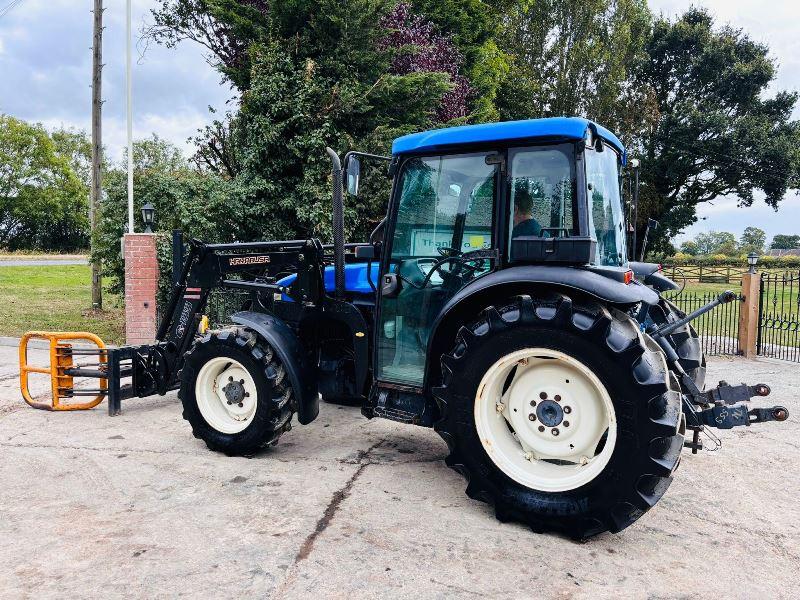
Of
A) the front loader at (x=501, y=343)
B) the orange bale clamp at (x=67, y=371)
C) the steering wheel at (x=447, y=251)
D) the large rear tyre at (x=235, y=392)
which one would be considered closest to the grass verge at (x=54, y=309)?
the orange bale clamp at (x=67, y=371)

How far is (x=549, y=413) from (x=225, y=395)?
2527mm

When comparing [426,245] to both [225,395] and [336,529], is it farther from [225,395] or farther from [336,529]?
[225,395]

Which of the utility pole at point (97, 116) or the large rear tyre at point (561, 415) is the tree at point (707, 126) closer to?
the utility pole at point (97, 116)

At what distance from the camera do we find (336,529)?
11.3 ft

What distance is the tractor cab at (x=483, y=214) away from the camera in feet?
11.9

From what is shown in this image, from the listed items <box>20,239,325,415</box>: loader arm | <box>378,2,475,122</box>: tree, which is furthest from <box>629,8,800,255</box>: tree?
<box>20,239,325,415</box>: loader arm

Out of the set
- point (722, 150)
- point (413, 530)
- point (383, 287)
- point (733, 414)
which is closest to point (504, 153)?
point (383, 287)

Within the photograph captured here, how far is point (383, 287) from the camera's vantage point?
13.9ft

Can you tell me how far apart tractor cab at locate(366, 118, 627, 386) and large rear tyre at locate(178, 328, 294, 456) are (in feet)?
2.69

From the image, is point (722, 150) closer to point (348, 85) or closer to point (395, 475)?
point (348, 85)

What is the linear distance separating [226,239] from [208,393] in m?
7.19

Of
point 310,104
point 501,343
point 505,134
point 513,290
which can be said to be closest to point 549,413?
point 501,343

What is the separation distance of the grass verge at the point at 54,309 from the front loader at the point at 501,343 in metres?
6.96

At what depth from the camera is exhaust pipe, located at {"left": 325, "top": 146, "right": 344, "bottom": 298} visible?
4.18 meters
